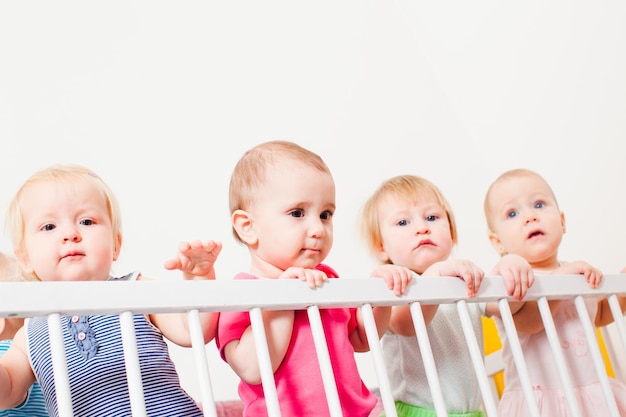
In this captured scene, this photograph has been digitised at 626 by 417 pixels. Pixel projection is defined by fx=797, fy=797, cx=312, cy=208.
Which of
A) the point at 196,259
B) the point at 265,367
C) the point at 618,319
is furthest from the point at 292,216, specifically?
the point at 618,319

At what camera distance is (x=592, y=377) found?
1342 millimetres

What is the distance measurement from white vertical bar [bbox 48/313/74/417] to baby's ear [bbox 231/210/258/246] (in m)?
0.39

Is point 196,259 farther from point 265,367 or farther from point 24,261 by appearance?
point 24,261

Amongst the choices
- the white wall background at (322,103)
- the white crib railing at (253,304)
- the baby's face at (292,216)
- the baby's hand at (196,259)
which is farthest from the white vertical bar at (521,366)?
the white wall background at (322,103)

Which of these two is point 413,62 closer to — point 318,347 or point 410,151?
point 410,151

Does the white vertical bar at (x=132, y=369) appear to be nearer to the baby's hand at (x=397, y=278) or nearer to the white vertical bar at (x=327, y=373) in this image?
the white vertical bar at (x=327, y=373)

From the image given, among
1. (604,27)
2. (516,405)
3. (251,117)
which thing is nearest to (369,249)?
(516,405)

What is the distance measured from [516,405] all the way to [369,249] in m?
0.37

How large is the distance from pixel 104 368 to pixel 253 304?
11.6 inches

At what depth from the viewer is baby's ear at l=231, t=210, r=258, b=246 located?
3.57 ft

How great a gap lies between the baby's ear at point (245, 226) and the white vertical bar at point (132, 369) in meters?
0.34

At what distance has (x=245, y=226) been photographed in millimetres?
1092

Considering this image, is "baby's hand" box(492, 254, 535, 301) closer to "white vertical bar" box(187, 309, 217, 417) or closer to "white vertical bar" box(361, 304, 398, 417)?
"white vertical bar" box(361, 304, 398, 417)

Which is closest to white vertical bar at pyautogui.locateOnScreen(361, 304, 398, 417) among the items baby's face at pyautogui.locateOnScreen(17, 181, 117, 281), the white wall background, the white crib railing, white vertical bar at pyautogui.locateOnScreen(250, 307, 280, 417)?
the white crib railing
